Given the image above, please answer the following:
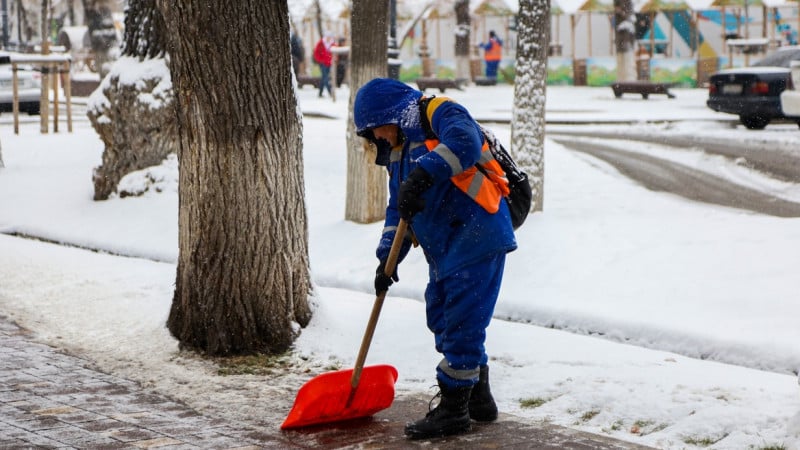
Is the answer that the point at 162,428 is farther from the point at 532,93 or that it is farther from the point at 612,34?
the point at 612,34

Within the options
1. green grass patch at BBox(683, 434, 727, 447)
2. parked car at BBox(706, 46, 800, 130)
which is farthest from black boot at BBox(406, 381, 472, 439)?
parked car at BBox(706, 46, 800, 130)

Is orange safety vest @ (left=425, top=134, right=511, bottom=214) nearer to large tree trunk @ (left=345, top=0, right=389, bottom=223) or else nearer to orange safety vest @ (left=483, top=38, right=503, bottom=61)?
large tree trunk @ (left=345, top=0, right=389, bottom=223)

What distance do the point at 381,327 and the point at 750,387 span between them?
2.29 meters

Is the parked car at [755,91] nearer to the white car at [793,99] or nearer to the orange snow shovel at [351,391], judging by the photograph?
the white car at [793,99]

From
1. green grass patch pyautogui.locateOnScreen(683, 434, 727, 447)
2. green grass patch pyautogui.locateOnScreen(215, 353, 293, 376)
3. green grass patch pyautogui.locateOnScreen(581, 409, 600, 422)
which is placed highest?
green grass patch pyautogui.locateOnScreen(215, 353, 293, 376)

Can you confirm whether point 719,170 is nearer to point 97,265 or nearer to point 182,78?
point 97,265

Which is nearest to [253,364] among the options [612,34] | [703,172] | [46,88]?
[703,172]

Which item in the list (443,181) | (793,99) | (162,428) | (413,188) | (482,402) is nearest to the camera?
(413,188)

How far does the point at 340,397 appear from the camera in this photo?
508cm

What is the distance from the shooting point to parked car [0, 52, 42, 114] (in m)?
20.8

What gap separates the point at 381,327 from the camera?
22.6ft

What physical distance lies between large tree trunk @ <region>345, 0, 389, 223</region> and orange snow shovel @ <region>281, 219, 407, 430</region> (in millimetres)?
5364

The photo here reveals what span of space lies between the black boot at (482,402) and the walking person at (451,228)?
0.06m

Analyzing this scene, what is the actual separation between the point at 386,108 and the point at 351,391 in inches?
49.9
